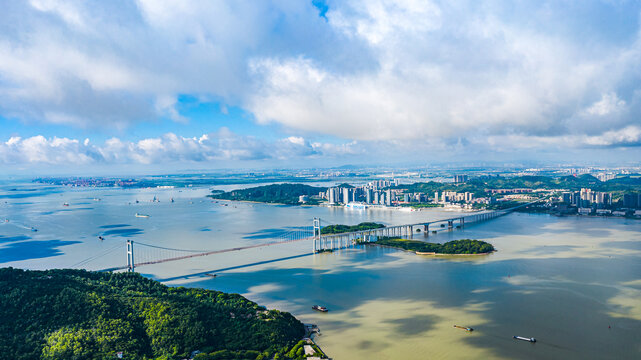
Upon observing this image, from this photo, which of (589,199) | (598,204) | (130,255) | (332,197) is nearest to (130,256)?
(130,255)

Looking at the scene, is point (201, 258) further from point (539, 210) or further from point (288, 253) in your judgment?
point (539, 210)

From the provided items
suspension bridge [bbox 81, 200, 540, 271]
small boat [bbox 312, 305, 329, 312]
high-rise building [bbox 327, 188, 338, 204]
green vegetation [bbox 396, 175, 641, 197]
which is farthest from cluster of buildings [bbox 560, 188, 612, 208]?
small boat [bbox 312, 305, 329, 312]

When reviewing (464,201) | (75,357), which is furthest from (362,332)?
(464,201)

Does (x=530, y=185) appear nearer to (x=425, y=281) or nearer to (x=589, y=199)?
(x=589, y=199)

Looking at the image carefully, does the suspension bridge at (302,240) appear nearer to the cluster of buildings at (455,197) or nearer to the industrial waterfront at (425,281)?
the industrial waterfront at (425,281)

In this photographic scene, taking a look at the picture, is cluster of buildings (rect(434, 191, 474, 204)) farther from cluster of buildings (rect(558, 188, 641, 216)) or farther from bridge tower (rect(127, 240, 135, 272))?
bridge tower (rect(127, 240, 135, 272))

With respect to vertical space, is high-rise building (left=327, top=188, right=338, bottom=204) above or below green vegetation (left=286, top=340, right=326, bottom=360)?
above

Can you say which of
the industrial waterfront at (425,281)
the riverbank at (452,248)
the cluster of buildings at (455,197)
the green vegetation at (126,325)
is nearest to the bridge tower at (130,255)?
the industrial waterfront at (425,281)
